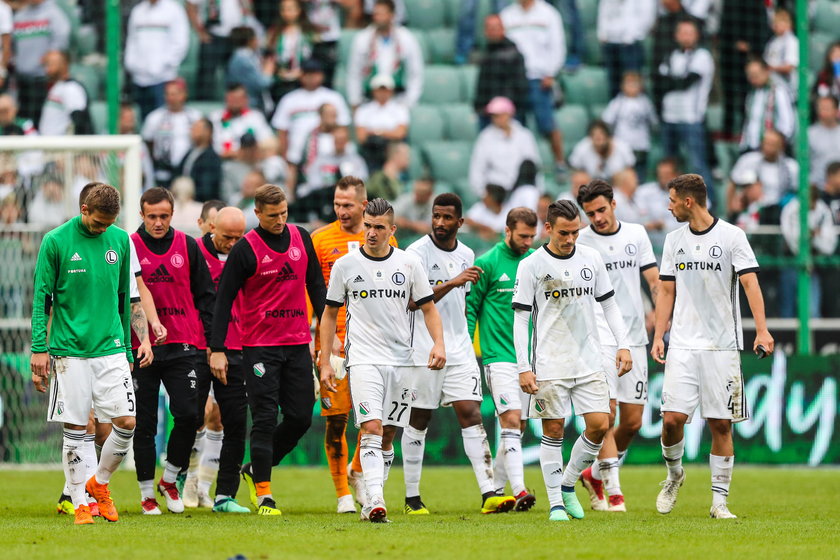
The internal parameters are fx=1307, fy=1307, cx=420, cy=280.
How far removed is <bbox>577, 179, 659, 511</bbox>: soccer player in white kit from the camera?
1125 centimetres

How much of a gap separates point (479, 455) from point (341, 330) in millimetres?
1544

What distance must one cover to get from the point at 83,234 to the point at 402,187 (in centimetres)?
982

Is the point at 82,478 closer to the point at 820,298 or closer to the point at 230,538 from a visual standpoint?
the point at 230,538

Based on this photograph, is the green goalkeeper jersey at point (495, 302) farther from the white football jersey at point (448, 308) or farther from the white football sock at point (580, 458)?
the white football sock at point (580, 458)

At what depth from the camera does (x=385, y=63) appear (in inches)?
803

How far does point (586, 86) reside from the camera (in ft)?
70.9

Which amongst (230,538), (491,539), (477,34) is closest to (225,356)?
(230,538)

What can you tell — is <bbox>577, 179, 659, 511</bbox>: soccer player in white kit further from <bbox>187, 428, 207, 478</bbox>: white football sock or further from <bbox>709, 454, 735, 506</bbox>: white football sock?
<bbox>187, 428, 207, 478</bbox>: white football sock

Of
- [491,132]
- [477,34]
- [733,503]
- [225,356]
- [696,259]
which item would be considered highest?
[477,34]

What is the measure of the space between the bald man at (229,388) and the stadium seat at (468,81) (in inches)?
414

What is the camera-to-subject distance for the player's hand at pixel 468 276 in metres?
10.5

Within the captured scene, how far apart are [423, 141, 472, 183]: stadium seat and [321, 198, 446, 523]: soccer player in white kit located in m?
10.4

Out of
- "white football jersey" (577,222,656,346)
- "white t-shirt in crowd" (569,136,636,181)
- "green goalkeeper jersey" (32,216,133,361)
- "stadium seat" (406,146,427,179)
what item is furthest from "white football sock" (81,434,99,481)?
"white t-shirt in crowd" (569,136,636,181)

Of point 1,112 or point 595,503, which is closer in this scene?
point 595,503
